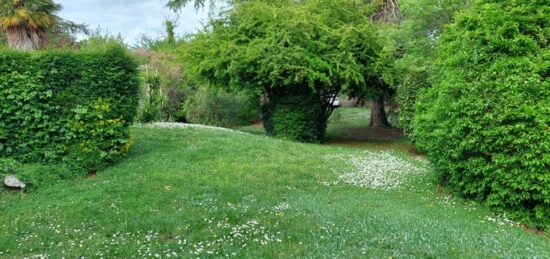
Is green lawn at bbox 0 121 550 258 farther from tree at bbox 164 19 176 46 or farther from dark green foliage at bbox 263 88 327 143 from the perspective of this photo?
tree at bbox 164 19 176 46

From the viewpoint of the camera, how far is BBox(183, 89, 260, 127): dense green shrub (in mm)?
21047

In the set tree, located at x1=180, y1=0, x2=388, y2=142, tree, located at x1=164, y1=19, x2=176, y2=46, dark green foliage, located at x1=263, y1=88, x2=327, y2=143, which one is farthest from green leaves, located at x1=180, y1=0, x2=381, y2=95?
tree, located at x1=164, y1=19, x2=176, y2=46

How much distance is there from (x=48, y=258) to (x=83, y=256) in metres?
0.36

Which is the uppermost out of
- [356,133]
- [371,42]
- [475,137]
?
[371,42]

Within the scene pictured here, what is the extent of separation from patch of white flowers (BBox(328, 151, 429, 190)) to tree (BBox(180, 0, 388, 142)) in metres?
3.38

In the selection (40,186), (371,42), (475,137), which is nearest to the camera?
(475,137)

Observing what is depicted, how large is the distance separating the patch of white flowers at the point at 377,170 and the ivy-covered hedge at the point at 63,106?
4616 millimetres

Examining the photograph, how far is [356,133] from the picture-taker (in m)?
18.5

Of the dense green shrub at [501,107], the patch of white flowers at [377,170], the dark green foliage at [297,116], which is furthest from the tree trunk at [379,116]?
the dense green shrub at [501,107]

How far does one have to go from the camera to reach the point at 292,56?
1312 cm

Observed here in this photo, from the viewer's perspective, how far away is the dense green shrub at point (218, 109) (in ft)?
69.1

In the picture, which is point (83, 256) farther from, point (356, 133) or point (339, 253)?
point (356, 133)

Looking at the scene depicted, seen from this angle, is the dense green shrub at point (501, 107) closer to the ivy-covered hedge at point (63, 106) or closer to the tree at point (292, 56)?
the tree at point (292, 56)

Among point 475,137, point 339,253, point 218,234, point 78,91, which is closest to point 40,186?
point 78,91
